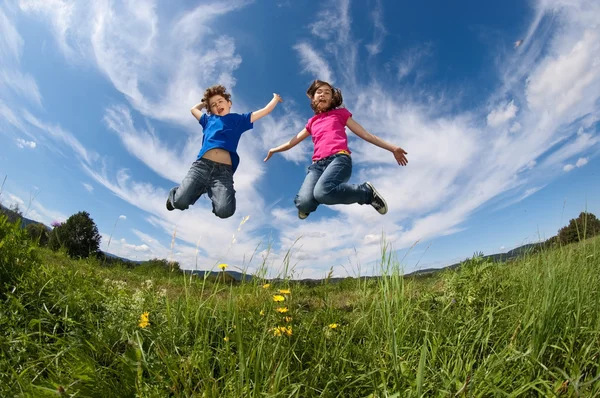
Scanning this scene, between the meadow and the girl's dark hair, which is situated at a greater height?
the girl's dark hair

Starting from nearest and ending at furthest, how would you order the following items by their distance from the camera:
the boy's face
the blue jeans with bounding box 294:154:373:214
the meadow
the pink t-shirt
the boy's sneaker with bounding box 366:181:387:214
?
the meadow < the blue jeans with bounding box 294:154:373:214 < the boy's sneaker with bounding box 366:181:387:214 < the pink t-shirt < the boy's face

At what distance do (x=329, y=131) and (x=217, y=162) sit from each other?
6.32 ft

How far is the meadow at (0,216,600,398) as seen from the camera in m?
2.22

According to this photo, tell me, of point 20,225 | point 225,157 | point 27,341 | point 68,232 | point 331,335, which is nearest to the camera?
point 27,341

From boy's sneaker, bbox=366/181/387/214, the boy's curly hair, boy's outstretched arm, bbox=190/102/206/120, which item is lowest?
boy's sneaker, bbox=366/181/387/214

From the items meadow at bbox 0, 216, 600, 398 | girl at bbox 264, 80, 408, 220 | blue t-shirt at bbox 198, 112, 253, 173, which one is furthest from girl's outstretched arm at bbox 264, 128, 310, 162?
meadow at bbox 0, 216, 600, 398

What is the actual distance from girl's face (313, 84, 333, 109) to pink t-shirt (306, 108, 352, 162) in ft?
0.55

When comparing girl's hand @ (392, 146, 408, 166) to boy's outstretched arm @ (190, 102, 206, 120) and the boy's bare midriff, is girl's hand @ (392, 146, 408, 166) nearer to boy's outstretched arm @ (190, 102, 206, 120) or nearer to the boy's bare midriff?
the boy's bare midriff

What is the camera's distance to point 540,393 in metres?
2.37

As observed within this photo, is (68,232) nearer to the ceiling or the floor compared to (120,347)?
nearer to the ceiling

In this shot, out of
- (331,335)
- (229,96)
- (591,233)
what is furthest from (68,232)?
(591,233)

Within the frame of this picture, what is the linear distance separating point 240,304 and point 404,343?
4.39 feet

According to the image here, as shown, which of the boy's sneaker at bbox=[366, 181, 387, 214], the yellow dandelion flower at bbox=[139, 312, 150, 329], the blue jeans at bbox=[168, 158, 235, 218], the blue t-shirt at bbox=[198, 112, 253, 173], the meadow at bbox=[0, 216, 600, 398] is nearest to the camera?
the meadow at bbox=[0, 216, 600, 398]

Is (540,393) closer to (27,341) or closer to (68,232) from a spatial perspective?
(27,341)
